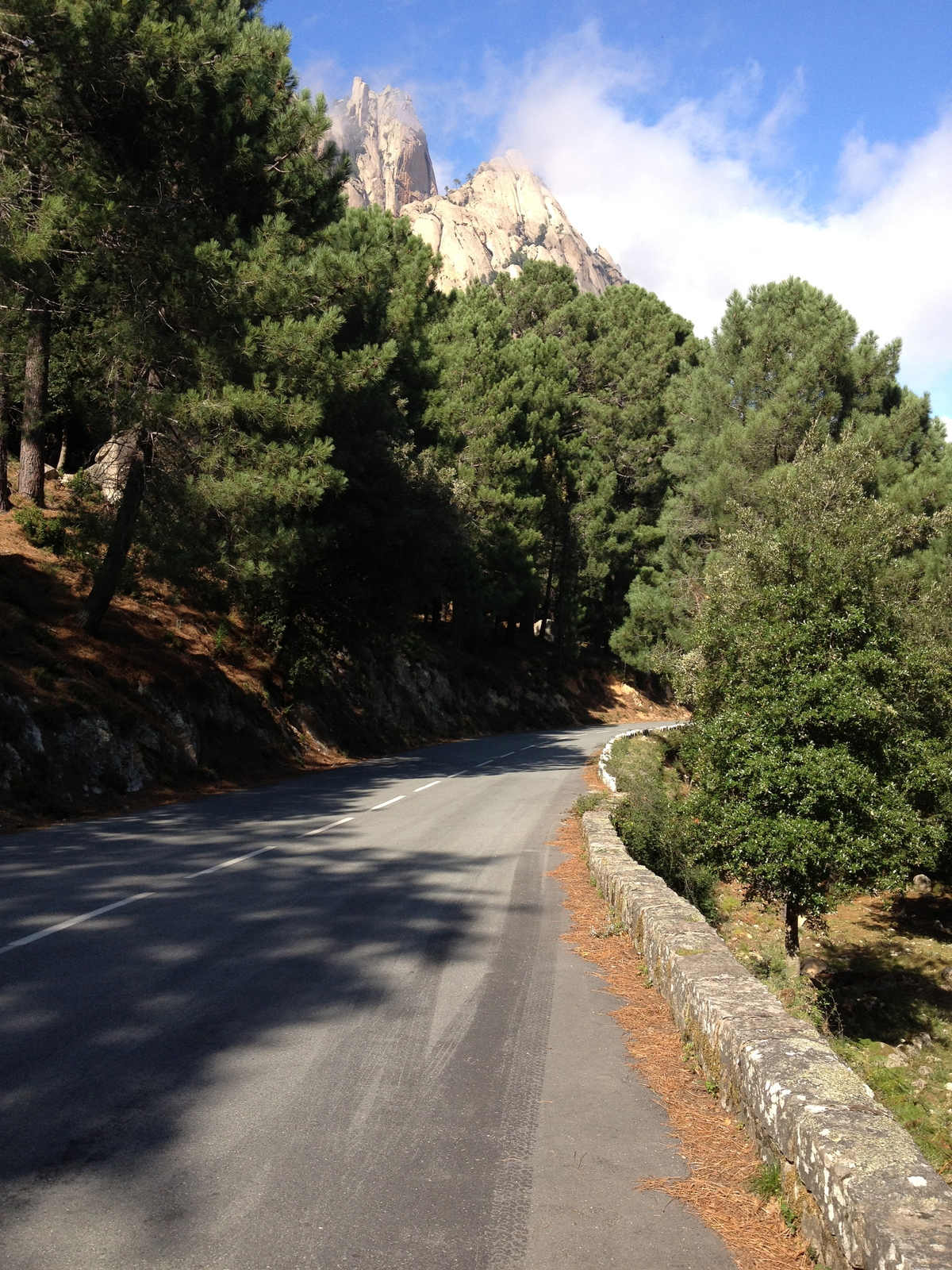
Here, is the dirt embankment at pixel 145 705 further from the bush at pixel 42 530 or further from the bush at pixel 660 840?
the bush at pixel 660 840

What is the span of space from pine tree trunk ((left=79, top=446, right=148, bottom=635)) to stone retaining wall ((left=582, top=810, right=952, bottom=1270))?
15.0 meters

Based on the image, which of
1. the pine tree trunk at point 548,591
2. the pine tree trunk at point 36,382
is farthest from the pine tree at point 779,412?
the pine tree trunk at point 36,382

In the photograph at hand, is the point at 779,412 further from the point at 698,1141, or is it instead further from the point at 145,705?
the point at 698,1141

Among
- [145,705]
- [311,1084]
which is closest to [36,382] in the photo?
[145,705]

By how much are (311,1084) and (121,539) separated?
1538 centimetres

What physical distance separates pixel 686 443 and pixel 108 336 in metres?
20.8

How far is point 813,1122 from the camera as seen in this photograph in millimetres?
3541

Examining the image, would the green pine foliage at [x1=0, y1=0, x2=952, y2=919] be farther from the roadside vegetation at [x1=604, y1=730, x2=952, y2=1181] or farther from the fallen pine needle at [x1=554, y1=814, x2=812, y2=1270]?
the fallen pine needle at [x1=554, y1=814, x2=812, y2=1270]

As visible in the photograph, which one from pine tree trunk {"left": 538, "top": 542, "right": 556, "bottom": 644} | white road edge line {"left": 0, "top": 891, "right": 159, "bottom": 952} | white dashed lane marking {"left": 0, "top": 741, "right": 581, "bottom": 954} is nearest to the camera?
white road edge line {"left": 0, "top": 891, "right": 159, "bottom": 952}

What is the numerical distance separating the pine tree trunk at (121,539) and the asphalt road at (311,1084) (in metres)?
9.62

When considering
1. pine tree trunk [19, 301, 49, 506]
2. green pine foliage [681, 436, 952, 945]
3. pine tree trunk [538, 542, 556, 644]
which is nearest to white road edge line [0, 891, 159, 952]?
green pine foliage [681, 436, 952, 945]

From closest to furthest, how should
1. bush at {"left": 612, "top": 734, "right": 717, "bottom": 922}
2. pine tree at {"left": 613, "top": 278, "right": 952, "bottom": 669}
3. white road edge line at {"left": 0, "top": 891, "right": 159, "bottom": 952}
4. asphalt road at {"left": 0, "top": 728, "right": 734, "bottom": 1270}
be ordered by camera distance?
asphalt road at {"left": 0, "top": 728, "right": 734, "bottom": 1270}, white road edge line at {"left": 0, "top": 891, "right": 159, "bottom": 952}, bush at {"left": 612, "top": 734, "right": 717, "bottom": 922}, pine tree at {"left": 613, "top": 278, "right": 952, "bottom": 669}

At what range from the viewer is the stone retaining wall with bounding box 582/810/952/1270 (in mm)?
2889

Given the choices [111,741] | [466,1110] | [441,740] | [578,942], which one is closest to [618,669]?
[441,740]
